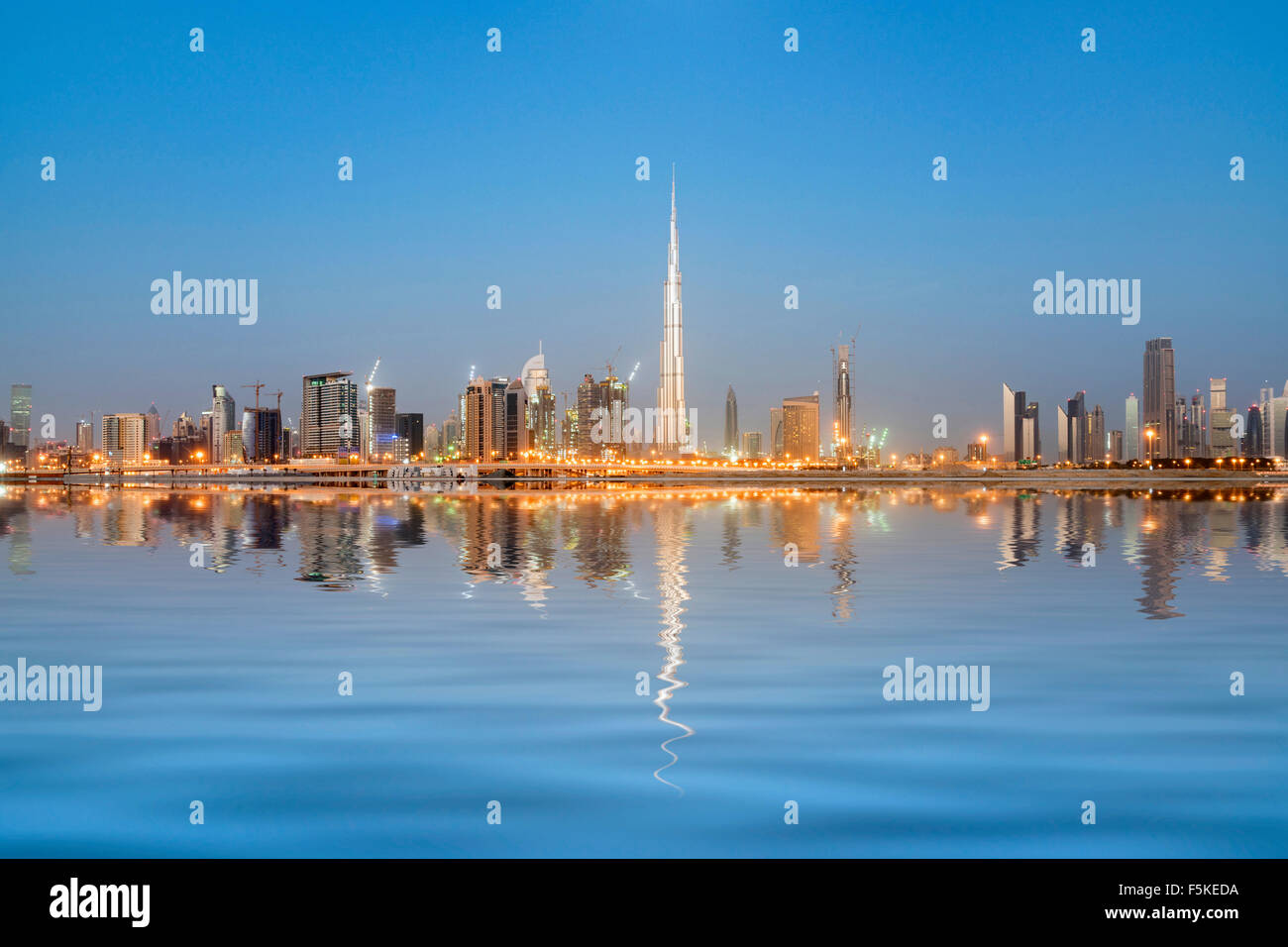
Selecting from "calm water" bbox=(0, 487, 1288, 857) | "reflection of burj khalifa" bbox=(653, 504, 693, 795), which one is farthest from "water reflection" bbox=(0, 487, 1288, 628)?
"calm water" bbox=(0, 487, 1288, 857)

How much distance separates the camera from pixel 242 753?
35.3 ft

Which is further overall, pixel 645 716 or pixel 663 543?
pixel 663 543

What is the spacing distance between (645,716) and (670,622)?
7.73 meters

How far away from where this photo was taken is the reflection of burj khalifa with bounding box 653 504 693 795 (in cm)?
1141

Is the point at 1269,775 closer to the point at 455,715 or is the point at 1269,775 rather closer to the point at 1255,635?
the point at 455,715

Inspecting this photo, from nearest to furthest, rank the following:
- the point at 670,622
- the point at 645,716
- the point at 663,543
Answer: the point at 645,716 < the point at 670,622 < the point at 663,543

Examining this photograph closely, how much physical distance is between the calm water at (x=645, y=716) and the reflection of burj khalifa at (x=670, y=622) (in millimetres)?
98

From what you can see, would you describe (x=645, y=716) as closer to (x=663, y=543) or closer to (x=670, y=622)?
(x=670, y=622)

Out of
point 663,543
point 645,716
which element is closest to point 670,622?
point 645,716

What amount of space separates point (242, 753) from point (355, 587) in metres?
15.7

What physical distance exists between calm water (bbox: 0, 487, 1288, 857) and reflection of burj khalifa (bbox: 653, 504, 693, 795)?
0.10 m

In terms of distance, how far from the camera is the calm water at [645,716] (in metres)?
8.48

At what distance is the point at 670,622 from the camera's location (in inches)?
786
